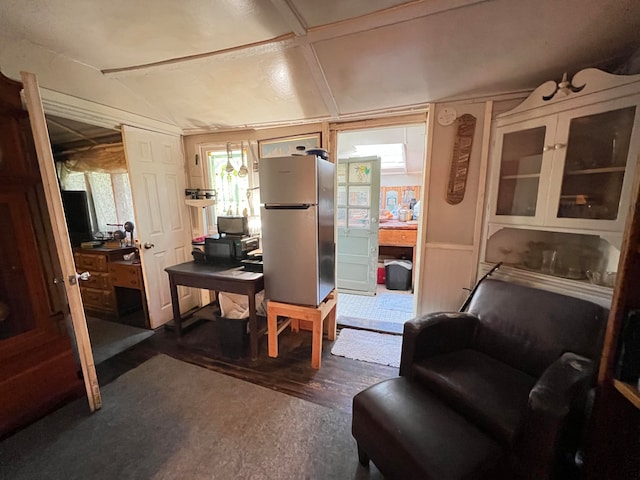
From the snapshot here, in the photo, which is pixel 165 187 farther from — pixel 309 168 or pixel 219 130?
pixel 309 168

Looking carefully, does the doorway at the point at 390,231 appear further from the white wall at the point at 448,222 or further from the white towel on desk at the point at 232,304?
the white towel on desk at the point at 232,304

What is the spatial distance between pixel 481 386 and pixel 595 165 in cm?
148

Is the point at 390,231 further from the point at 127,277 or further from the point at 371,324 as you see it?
the point at 127,277

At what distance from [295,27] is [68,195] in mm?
3726

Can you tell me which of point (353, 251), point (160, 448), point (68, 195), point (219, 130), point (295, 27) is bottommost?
point (160, 448)

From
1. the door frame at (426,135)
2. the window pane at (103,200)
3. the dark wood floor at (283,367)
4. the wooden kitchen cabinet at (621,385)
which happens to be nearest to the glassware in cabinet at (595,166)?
the wooden kitchen cabinet at (621,385)

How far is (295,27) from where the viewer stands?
140cm

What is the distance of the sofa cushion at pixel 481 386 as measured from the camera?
1077mm

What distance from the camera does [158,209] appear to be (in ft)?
8.63

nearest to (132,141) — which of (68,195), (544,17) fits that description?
(68,195)

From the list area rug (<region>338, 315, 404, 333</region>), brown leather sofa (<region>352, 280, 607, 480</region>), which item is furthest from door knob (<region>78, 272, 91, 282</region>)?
area rug (<region>338, 315, 404, 333</region>)

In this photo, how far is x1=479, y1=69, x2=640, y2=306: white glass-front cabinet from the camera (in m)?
1.31

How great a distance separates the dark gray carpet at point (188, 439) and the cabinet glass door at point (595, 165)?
1.96m

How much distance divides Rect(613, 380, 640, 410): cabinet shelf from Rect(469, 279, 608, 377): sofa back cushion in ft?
1.63
